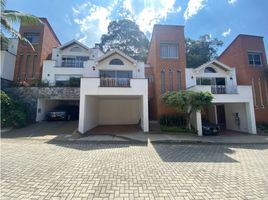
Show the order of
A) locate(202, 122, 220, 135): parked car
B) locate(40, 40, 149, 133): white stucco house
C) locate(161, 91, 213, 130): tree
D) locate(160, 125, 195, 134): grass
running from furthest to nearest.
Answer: locate(40, 40, 149, 133): white stucco house, locate(160, 125, 195, 134): grass, locate(202, 122, 220, 135): parked car, locate(161, 91, 213, 130): tree

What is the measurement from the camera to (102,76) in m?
18.2

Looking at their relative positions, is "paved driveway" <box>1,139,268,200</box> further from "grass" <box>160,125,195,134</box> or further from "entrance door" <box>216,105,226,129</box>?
"entrance door" <box>216,105,226,129</box>

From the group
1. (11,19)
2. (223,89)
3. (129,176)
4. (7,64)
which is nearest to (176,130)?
(223,89)

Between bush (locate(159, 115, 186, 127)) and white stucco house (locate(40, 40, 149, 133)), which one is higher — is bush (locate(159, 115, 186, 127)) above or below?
below

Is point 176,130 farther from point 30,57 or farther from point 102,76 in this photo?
point 30,57

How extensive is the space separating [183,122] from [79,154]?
12080 millimetres

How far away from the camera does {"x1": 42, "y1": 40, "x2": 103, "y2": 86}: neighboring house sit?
64.5 ft

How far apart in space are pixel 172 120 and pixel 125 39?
22.6 metres

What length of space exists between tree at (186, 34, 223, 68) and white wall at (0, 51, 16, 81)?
2710 cm

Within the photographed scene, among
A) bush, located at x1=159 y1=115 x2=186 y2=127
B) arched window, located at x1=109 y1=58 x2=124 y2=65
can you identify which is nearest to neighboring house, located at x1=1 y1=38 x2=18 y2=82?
arched window, located at x1=109 y1=58 x2=124 y2=65

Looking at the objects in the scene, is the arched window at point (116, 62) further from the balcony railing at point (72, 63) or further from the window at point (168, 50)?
the balcony railing at point (72, 63)

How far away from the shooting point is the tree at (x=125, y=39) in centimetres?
3284

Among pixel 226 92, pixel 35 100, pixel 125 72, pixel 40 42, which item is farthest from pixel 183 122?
pixel 40 42

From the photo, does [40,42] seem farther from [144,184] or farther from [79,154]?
[144,184]
